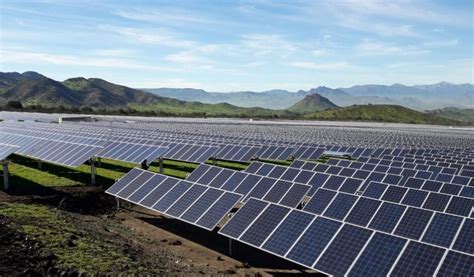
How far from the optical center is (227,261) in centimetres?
1462

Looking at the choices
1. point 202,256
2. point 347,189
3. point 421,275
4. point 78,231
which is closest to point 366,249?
point 421,275

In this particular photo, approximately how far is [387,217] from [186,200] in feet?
24.1

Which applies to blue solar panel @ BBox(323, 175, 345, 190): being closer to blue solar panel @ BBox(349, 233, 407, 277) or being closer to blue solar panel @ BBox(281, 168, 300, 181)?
blue solar panel @ BBox(281, 168, 300, 181)

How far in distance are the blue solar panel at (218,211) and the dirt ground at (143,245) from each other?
3.90 ft

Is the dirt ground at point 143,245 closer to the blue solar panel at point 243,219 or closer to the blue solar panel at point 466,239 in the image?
the blue solar panel at point 243,219

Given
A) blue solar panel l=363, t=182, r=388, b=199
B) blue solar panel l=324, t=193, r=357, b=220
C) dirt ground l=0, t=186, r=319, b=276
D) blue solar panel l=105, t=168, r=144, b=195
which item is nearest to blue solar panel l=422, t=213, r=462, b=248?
blue solar panel l=324, t=193, r=357, b=220

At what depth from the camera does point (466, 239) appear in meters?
11.9

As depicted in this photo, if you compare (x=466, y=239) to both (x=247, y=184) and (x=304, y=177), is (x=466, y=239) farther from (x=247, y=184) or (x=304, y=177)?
(x=304, y=177)

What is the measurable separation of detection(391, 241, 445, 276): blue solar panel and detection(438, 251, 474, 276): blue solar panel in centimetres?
17

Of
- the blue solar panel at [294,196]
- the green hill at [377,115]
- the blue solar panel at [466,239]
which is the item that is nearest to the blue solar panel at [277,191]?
the blue solar panel at [294,196]

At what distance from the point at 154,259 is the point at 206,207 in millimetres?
2776

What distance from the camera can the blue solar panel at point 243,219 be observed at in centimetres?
1388

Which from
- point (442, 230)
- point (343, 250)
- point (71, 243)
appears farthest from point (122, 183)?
point (442, 230)

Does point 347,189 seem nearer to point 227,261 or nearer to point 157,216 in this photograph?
point 227,261
